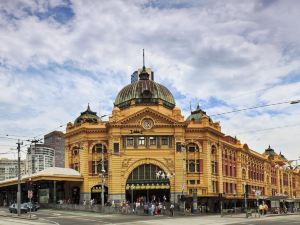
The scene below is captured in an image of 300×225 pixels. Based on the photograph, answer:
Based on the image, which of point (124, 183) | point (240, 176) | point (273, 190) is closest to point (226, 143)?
point (240, 176)

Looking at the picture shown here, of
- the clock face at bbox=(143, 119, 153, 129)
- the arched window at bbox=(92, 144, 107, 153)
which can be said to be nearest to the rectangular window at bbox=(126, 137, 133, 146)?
the clock face at bbox=(143, 119, 153, 129)

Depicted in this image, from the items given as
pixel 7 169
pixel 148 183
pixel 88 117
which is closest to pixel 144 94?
pixel 88 117

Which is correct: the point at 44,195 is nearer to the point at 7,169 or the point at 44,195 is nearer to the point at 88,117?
the point at 88,117

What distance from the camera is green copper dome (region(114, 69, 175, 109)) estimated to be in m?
87.9

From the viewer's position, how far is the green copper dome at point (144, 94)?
87875 millimetres

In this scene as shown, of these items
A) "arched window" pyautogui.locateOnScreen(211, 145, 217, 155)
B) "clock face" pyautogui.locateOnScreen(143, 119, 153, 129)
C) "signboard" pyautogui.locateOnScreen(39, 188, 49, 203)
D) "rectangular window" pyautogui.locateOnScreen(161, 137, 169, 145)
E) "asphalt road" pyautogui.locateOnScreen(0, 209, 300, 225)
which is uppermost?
"clock face" pyautogui.locateOnScreen(143, 119, 153, 129)

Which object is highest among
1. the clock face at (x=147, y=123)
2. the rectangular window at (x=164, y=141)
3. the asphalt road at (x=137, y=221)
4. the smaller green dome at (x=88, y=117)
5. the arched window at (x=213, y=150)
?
the smaller green dome at (x=88, y=117)

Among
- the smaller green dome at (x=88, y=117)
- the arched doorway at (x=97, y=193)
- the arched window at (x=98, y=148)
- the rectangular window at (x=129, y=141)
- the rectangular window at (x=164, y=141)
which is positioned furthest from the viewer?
the smaller green dome at (x=88, y=117)

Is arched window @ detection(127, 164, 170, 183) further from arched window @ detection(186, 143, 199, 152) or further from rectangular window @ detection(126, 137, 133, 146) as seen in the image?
arched window @ detection(186, 143, 199, 152)

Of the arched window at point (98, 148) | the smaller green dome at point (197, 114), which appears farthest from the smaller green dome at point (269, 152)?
the arched window at point (98, 148)

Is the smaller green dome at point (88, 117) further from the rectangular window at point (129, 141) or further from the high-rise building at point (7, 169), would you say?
the high-rise building at point (7, 169)

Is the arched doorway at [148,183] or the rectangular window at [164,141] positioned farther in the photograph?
the rectangular window at [164,141]

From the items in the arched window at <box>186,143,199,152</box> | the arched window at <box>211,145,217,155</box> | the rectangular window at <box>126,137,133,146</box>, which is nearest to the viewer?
the rectangular window at <box>126,137,133,146</box>

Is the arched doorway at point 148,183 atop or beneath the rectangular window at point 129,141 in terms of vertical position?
beneath
